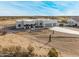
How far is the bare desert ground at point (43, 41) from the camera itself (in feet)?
9.63

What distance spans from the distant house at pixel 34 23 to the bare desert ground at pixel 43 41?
7 cm

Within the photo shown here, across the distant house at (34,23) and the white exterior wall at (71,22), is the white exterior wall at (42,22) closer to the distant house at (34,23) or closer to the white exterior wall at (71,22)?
the distant house at (34,23)

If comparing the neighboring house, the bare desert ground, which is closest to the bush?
the bare desert ground

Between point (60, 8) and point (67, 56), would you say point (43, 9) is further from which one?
point (67, 56)

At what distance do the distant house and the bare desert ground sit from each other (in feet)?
0.24

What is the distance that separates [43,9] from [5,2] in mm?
515

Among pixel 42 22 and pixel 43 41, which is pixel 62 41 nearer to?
pixel 43 41

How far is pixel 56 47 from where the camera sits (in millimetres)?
2957

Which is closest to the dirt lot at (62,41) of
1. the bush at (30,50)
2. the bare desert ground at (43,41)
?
the bare desert ground at (43,41)

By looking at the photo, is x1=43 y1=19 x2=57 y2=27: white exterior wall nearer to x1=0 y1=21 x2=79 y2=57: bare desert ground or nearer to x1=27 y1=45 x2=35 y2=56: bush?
x1=0 y1=21 x2=79 y2=57: bare desert ground

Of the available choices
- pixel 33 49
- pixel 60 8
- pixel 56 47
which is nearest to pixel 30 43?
pixel 33 49

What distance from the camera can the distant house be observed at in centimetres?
295

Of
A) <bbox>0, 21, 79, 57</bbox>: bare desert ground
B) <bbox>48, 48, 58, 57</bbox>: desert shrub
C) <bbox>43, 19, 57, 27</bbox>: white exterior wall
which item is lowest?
<bbox>48, 48, 58, 57</bbox>: desert shrub

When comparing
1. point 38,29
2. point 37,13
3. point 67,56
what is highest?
point 37,13
